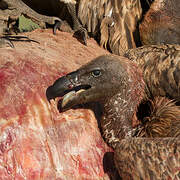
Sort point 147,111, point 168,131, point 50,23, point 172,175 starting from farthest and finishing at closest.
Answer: point 50,23 < point 147,111 < point 168,131 < point 172,175

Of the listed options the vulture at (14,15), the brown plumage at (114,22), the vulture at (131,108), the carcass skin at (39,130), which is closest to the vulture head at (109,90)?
the vulture at (131,108)

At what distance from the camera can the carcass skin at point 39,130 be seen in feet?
8.23

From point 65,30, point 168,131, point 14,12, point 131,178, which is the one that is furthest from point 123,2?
point 131,178

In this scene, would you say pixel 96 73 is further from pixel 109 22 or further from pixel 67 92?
pixel 109 22

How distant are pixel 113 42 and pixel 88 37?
0.93 feet

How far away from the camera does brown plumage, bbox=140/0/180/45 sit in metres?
4.00

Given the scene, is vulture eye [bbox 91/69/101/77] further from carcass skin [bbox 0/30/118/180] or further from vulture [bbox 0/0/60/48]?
vulture [bbox 0/0/60/48]

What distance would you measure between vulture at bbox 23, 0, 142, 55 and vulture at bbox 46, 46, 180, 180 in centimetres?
81

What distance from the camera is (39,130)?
262 centimetres

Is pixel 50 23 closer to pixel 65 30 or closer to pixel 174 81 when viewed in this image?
pixel 65 30

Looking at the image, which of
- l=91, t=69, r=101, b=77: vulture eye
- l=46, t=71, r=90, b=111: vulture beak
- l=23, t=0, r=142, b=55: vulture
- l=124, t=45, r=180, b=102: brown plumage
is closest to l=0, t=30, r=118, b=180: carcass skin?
l=46, t=71, r=90, b=111: vulture beak

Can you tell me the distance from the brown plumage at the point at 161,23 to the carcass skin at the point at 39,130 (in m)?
1.34

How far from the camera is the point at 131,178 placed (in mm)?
2611

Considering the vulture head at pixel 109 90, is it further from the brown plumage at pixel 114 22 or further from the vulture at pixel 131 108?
the brown plumage at pixel 114 22
